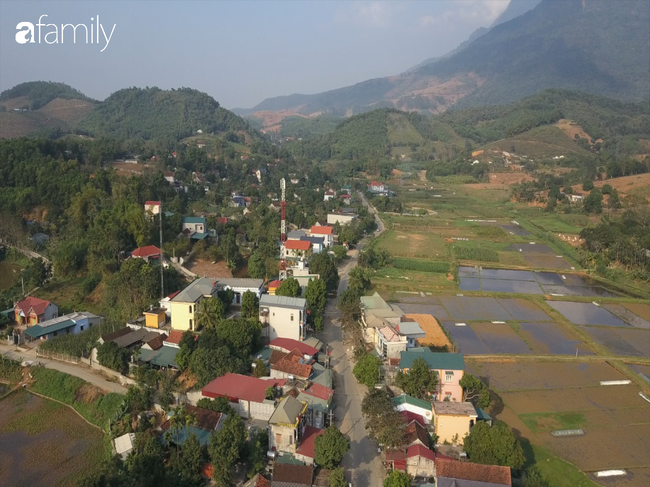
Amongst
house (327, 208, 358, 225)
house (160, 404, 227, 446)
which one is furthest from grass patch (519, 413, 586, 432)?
house (327, 208, 358, 225)

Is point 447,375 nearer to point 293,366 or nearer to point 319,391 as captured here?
point 319,391

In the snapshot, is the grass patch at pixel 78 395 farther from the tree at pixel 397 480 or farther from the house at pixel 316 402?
the tree at pixel 397 480

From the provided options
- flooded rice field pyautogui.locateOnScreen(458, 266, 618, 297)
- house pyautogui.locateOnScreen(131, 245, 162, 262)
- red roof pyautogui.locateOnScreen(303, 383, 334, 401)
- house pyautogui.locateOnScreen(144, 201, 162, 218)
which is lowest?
flooded rice field pyautogui.locateOnScreen(458, 266, 618, 297)

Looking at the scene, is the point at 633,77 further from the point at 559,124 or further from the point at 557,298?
the point at 557,298

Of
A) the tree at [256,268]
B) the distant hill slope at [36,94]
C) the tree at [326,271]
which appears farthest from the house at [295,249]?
the distant hill slope at [36,94]

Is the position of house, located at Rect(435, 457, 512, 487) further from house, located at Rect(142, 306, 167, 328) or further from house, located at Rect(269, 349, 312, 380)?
house, located at Rect(142, 306, 167, 328)

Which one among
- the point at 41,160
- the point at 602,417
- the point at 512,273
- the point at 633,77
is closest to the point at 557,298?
the point at 512,273
